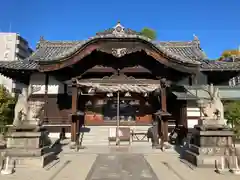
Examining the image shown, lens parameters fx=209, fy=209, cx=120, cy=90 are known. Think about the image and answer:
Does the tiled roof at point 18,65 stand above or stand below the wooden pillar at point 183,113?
above

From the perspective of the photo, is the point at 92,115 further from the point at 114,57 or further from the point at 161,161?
the point at 161,161

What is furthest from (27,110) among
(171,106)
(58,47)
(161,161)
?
(58,47)

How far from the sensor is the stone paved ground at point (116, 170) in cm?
611

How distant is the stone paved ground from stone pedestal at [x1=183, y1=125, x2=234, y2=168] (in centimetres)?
41

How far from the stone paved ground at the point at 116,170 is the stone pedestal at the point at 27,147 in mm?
318

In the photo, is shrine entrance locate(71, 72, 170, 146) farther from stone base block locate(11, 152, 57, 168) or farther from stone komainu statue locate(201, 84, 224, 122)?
stone base block locate(11, 152, 57, 168)

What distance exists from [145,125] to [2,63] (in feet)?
37.2

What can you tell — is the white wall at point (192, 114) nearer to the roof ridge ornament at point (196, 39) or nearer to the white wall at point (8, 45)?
the roof ridge ornament at point (196, 39)

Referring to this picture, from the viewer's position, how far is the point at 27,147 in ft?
24.3

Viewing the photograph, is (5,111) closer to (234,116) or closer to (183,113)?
(183,113)

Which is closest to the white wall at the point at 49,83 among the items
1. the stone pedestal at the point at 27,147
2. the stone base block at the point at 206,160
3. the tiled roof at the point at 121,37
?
the tiled roof at the point at 121,37

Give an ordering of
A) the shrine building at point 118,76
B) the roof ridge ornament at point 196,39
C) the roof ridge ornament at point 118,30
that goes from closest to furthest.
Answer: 1. the shrine building at point 118,76
2. the roof ridge ornament at point 118,30
3. the roof ridge ornament at point 196,39

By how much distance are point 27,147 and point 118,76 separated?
721 centimetres

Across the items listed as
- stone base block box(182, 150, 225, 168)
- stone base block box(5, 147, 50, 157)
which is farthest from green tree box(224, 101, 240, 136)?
stone base block box(5, 147, 50, 157)
